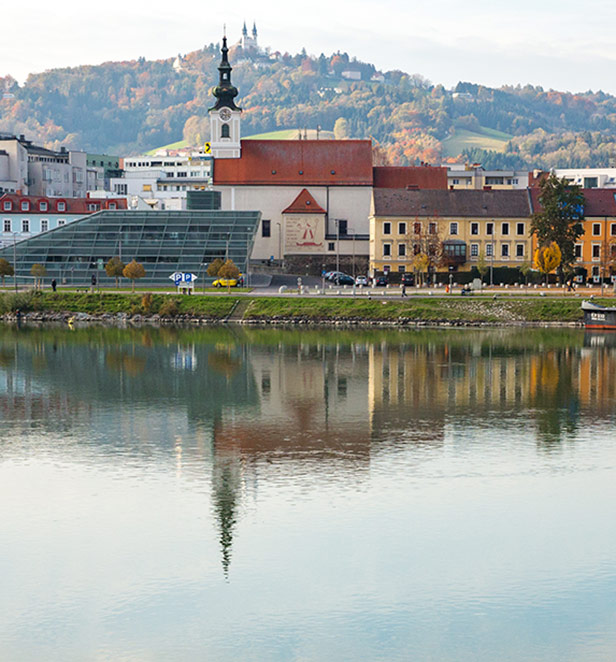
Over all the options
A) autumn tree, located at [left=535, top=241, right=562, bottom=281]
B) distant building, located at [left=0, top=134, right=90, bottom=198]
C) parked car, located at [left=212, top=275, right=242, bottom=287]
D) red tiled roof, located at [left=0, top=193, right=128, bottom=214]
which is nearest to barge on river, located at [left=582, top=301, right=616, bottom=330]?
autumn tree, located at [left=535, top=241, right=562, bottom=281]

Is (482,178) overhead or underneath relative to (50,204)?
overhead

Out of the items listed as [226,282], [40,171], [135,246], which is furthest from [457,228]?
[40,171]

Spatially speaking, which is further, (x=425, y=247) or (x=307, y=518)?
(x=425, y=247)

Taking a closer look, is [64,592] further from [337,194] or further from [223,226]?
[337,194]

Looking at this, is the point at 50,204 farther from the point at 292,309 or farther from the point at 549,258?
the point at 549,258

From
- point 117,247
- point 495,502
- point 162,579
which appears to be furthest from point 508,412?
point 117,247

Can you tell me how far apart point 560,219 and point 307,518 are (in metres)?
77.7

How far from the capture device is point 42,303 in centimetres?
8925

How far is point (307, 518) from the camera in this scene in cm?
2803

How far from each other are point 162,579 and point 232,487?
23.9 ft

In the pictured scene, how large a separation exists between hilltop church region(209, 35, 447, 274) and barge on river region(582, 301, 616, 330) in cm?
3894

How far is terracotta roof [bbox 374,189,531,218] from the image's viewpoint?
4313 inches

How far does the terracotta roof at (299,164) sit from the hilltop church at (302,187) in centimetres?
12

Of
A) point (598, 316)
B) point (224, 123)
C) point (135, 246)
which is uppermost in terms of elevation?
point (224, 123)
